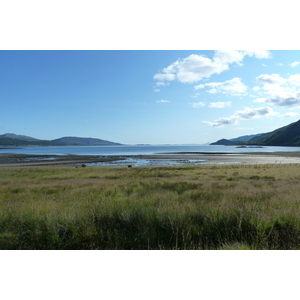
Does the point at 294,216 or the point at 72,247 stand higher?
the point at 294,216

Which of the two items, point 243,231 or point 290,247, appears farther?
point 243,231

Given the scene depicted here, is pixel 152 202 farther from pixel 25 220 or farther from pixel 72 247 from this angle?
pixel 25 220

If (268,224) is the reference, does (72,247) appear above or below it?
below

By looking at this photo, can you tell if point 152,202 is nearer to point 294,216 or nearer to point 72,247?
point 72,247

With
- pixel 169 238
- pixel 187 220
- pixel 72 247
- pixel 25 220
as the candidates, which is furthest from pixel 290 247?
pixel 25 220

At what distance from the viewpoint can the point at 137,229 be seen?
17.6 feet

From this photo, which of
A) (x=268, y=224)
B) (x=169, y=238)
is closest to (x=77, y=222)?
(x=169, y=238)

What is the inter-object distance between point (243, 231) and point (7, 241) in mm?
5876

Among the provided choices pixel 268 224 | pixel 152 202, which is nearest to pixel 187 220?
pixel 268 224

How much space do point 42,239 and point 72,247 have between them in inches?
32.2

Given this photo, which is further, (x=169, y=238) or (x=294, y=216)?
(x=294, y=216)

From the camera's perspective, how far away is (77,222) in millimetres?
5473

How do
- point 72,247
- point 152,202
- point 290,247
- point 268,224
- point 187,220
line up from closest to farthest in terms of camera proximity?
point 290,247, point 72,247, point 268,224, point 187,220, point 152,202

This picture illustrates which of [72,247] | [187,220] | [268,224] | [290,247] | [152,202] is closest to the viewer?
[290,247]
